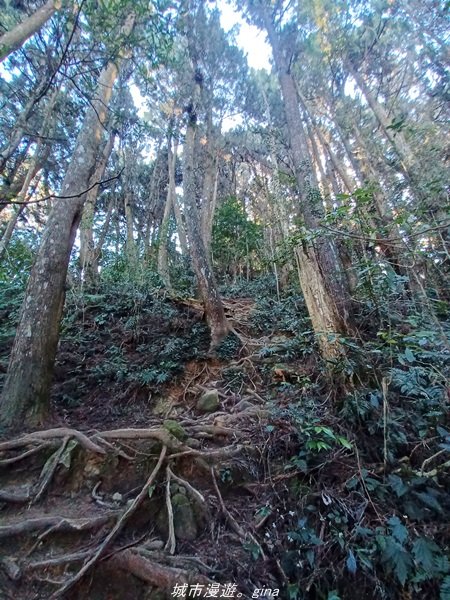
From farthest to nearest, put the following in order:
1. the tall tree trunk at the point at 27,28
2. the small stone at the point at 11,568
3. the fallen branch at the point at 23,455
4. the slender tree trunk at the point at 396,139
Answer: the slender tree trunk at the point at 396,139 → the tall tree trunk at the point at 27,28 → the fallen branch at the point at 23,455 → the small stone at the point at 11,568

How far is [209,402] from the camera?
4.38 meters

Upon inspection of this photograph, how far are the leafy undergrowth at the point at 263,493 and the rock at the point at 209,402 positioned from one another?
100 mm

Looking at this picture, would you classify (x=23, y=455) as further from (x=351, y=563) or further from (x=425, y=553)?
(x=425, y=553)

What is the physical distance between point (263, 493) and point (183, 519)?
0.75 metres

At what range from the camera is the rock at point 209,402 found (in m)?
4.32

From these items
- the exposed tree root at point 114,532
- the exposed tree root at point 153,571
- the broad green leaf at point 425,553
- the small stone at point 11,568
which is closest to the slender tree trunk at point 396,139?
the broad green leaf at point 425,553

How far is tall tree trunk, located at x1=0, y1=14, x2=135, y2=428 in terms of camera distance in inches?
143

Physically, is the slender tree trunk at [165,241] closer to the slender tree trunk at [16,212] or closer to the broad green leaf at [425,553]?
the slender tree trunk at [16,212]

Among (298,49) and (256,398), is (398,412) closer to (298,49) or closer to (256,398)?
(256,398)

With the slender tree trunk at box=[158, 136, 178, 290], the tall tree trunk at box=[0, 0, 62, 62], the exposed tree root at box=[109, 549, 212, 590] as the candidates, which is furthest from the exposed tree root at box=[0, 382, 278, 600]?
the tall tree trunk at box=[0, 0, 62, 62]

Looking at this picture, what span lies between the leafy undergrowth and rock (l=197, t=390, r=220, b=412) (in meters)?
0.10

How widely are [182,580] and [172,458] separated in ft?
3.46

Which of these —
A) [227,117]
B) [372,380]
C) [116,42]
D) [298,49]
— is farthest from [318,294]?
[227,117]

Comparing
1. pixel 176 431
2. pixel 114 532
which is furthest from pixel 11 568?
pixel 176 431
